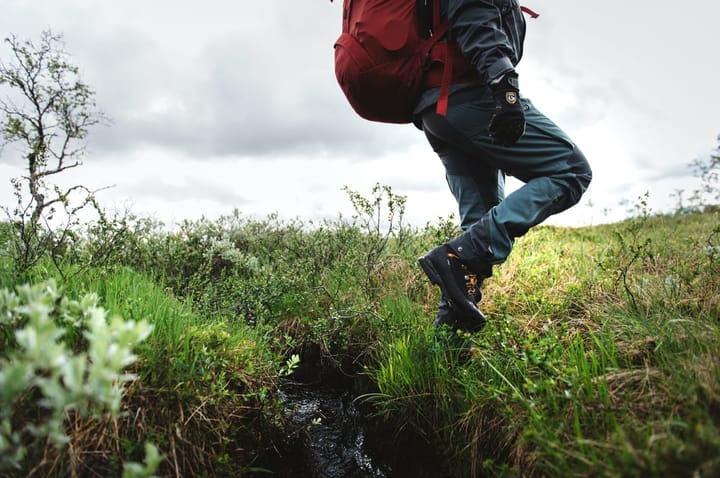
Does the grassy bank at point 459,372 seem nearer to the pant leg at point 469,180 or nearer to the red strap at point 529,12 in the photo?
the pant leg at point 469,180

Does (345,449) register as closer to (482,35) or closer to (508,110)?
(508,110)

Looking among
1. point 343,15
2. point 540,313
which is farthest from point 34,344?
point 540,313

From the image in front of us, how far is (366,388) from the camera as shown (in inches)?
138

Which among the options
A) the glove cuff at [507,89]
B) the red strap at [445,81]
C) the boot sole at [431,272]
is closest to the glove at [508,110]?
the glove cuff at [507,89]

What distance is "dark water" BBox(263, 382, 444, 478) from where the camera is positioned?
2.53 m

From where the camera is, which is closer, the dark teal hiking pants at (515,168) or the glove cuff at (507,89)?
the glove cuff at (507,89)

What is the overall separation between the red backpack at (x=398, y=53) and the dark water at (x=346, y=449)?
2.24 metres

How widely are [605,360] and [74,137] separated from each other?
9.81 metres

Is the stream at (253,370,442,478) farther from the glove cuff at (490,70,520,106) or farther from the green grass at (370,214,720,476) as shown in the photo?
the glove cuff at (490,70,520,106)

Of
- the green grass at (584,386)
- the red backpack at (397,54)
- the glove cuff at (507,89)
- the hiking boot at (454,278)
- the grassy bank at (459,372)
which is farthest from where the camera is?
the hiking boot at (454,278)

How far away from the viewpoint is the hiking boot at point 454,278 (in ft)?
8.63

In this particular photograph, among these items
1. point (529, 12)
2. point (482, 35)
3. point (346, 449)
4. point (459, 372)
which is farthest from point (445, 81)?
point (346, 449)

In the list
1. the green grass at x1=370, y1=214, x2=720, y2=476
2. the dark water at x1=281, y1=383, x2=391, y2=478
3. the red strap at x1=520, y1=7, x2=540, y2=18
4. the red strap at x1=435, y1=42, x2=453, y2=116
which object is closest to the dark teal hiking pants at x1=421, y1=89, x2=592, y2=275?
the red strap at x1=435, y1=42, x2=453, y2=116

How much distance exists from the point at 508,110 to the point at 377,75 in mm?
843
